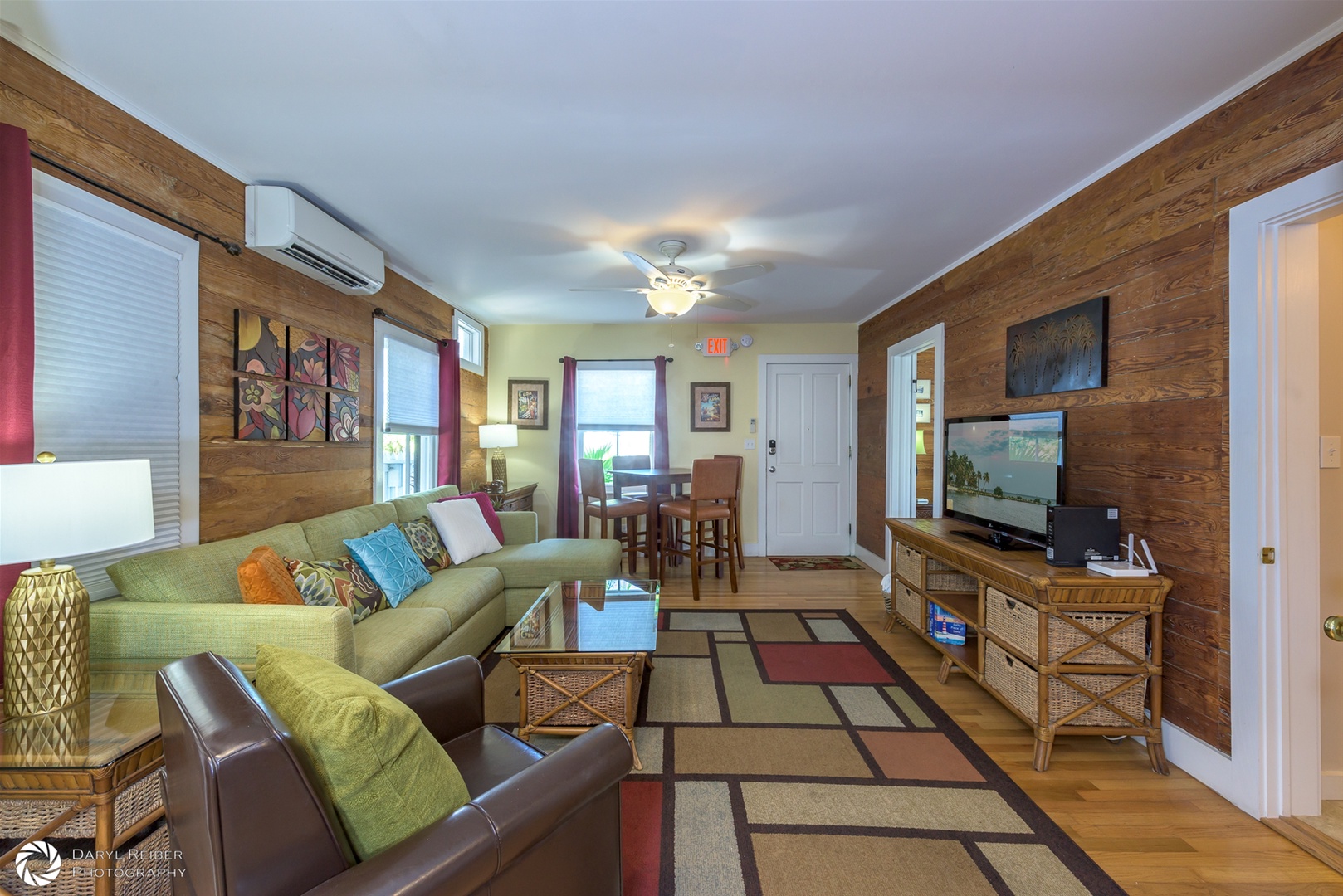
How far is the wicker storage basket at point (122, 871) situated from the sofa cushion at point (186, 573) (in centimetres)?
70

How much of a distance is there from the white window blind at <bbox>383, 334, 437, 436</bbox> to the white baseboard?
3.96 m

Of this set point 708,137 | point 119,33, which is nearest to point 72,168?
point 119,33

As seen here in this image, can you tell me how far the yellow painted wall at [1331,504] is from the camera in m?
1.83

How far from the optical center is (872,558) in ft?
17.1

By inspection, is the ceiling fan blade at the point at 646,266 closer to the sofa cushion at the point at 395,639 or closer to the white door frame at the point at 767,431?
the sofa cushion at the point at 395,639

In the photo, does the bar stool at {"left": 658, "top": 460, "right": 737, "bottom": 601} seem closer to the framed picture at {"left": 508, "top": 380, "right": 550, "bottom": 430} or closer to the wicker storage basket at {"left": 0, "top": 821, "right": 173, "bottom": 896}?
the framed picture at {"left": 508, "top": 380, "right": 550, "bottom": 430}

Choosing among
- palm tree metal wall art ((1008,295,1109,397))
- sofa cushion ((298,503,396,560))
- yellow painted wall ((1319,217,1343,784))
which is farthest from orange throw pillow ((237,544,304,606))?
yellow painted wall ((1319,217,1343,784))

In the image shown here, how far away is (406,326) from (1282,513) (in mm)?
4572

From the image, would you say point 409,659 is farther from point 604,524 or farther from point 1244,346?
point 1244,346

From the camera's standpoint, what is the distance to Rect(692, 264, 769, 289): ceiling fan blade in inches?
145

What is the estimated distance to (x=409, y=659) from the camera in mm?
2178

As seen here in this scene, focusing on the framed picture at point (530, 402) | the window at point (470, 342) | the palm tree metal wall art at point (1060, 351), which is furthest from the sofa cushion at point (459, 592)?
the palm tree metal wall art at point (1060, 351)

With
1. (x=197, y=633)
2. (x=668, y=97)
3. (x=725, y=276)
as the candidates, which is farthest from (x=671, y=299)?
(x=197, y=633)

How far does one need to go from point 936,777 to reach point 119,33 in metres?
3.54
